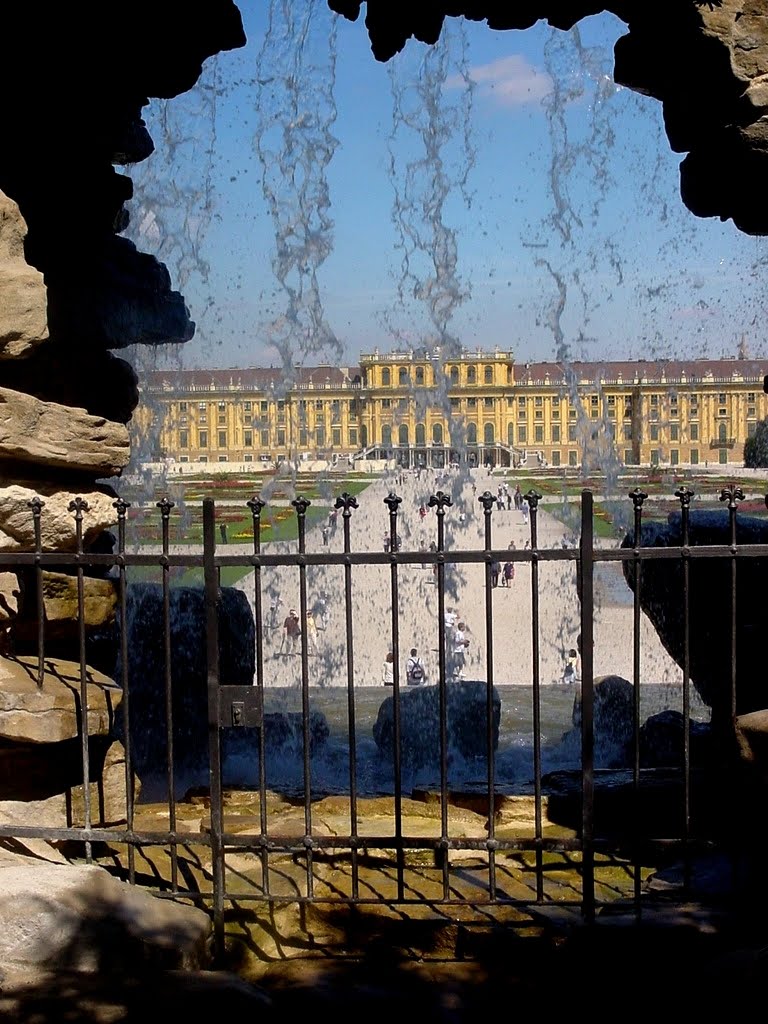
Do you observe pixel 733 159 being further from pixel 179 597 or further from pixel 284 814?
pixel 179 597

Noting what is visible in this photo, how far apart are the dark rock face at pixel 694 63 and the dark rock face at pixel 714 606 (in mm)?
1759

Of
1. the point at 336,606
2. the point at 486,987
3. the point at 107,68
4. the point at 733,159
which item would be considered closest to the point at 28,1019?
the point at 486,987

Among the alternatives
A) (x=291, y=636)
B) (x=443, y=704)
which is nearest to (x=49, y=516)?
(x=443, y=704)

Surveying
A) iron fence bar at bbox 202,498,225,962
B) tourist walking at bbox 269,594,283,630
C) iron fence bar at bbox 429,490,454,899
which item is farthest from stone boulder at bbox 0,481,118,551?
tourist walking at bbox 269,594,283,630

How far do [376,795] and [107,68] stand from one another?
3.64 meters

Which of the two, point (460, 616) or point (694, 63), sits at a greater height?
point (694, 63)

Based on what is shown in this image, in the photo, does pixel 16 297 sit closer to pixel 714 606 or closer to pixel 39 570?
pixel 39 570

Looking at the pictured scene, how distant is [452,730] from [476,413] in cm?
5523

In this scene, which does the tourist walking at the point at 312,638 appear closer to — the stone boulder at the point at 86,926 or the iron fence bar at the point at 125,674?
the iron fence bar at the point at 125,674

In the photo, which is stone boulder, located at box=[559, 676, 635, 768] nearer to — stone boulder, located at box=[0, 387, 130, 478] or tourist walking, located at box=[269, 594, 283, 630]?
stone boulder, located at box=[0, 387, 130, 478]

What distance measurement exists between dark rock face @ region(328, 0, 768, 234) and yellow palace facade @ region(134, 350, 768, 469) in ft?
98.3

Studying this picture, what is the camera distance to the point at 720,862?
15.0ft

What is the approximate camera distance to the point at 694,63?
4.06 m

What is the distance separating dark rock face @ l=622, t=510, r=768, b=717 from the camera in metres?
5.91
